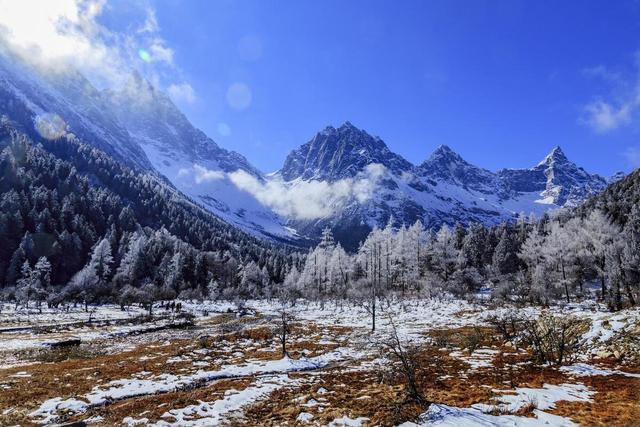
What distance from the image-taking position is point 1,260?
4208 inches

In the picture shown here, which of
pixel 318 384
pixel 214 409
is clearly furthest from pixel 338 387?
pixel 214 409

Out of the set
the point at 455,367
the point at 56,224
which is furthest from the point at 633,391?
the point at 56,224

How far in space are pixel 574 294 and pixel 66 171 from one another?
7325 inches

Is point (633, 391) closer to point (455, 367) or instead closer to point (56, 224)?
point (455, 367)

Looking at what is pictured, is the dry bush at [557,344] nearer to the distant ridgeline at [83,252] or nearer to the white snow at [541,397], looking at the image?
the white snow at [541,397]

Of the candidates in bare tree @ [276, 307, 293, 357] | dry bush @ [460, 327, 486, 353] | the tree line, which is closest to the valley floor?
dry bush @ [460, 327, 486, 353]

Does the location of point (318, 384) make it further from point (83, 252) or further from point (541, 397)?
point (83, 252)

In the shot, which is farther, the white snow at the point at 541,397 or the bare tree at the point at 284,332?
the bare tree at the point at 284,332

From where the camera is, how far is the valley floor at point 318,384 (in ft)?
41.5

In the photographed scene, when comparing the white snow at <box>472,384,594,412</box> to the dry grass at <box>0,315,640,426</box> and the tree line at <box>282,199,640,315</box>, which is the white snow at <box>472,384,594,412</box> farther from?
the tree line at <box>282,199,640,315</box>

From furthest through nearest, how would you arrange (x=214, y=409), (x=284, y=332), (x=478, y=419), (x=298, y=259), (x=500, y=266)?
(x=298, y=259), (x=500, y=266), (x=284, y=332), (x=214, y=409), (x=478, y=419)

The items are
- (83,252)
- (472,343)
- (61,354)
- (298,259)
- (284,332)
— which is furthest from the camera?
(298,259)

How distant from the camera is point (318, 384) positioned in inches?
696

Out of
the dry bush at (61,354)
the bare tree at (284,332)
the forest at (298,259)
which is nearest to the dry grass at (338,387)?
the dry bush at (61,354)
